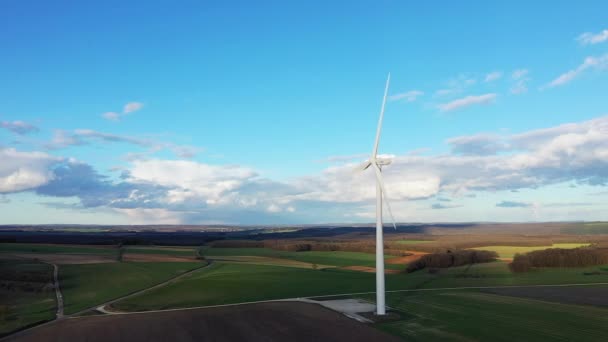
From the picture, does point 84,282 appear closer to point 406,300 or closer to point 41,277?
point 41,277

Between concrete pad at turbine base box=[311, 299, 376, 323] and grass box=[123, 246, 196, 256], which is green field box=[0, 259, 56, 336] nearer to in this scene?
concrete pad at turbine base box=[311, 299, 376, 323]

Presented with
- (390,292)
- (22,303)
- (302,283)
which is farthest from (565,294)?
(22,303)

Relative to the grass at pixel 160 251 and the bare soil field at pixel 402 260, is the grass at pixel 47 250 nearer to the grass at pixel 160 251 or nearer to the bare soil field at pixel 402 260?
the grass at pixel 160 251

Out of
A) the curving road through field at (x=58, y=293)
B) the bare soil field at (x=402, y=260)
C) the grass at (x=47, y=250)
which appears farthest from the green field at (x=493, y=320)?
the grass at (x=47, y=250)

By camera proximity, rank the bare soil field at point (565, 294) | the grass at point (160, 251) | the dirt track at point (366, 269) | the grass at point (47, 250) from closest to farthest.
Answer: the bare soil field at point (565, 294) < the dirt track at point (366, 269) < the grass at point (47, 250) < the grass at point (160, 251)

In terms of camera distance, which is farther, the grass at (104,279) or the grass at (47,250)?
the grass at (47,250)

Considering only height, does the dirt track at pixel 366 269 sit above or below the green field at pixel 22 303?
below

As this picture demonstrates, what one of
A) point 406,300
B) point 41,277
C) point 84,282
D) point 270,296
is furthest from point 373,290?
point 41,277
